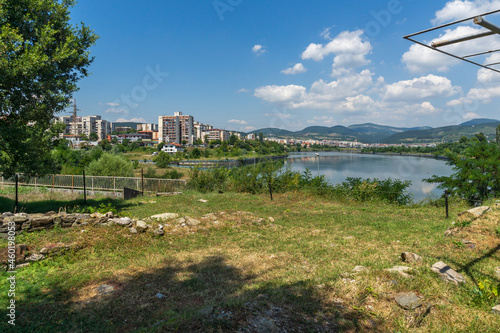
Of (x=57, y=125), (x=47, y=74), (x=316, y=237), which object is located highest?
(x=47, y=74)

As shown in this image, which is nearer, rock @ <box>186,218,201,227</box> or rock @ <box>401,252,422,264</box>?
rock @ <box>401,252,422,264</box>

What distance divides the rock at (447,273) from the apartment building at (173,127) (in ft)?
492

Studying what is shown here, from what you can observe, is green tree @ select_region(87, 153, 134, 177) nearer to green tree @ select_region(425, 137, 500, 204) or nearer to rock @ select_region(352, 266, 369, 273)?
rock @ select_region(352, 266, 369, 273)

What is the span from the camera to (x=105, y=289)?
4.52m

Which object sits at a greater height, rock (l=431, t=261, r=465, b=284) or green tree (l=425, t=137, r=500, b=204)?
green tree (l=425, t=137, r=500, b=204)

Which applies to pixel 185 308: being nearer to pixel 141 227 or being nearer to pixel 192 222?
pixel 141 227

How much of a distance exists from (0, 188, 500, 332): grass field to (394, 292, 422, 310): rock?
0.07 metres

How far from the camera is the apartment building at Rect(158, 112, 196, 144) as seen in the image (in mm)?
147750

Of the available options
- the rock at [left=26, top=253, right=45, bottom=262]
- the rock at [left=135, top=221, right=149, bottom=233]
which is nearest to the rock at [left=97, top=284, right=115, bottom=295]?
the rock at [left=26, top=253, right=45, bottom=262]

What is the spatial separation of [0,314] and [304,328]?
419 cm

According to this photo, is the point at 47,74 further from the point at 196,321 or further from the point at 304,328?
the point at 304,328

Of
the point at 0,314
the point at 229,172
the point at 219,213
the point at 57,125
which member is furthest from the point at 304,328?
the point at 229,172

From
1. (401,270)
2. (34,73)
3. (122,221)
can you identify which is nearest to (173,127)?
(34,73)

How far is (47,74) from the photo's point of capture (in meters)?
9.41
